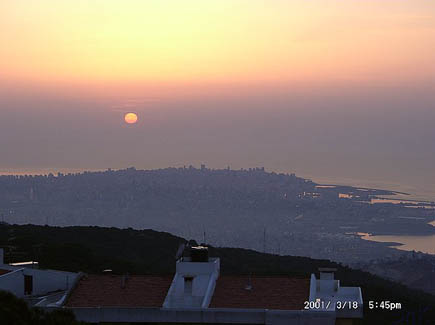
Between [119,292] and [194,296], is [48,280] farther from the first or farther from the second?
[194,296]

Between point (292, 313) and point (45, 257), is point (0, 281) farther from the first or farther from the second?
point (45, 257)

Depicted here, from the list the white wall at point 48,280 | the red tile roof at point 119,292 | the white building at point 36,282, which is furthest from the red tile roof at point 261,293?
the white wall at point 48,280

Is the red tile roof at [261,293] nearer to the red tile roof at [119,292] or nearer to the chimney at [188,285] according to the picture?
the chimney at [188,285]

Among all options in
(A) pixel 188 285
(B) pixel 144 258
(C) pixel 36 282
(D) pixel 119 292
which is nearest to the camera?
(D) pixel 119 292

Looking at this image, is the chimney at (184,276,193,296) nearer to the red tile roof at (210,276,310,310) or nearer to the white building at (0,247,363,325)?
the white building at (0,247,363,325)

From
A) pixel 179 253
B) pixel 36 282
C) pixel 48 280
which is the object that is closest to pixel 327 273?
pixel 179 253
